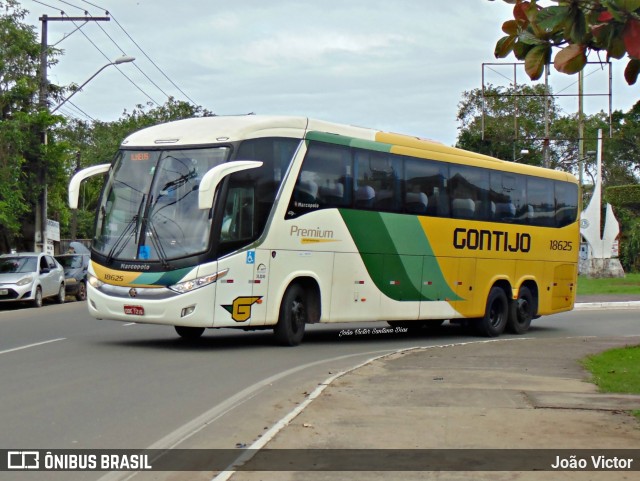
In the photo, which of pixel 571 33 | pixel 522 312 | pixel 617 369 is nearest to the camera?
pixel 571 33

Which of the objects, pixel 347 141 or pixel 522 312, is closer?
pixel 347 141

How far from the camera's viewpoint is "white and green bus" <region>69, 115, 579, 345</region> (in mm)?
15812

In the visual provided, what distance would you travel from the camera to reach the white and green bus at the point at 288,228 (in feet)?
51.9

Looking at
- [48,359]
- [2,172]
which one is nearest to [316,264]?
[48,359]

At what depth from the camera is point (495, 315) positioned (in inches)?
915

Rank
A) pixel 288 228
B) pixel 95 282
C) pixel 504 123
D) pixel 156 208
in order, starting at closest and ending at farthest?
pixel 156 208
pixel 95 282
pixel 288 228
pixel 504 123

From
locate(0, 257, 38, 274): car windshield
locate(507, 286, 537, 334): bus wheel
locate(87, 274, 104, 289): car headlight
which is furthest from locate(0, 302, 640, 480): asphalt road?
locate(0, 257, 38, 274): car windshield

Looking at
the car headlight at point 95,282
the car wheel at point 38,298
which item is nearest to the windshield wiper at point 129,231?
the car headlight at point 95,282

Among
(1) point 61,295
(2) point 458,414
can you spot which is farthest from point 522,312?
(1) point 61,295

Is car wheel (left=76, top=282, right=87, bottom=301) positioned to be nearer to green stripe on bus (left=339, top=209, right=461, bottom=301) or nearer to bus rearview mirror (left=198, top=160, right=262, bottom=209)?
green stripe on bus (left=339, top=209, right=461, bottom=301)

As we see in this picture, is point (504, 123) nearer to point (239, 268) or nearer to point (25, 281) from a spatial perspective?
point (25, 281)

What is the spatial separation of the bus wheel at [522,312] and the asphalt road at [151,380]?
1914mm

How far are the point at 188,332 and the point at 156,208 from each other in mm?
3257

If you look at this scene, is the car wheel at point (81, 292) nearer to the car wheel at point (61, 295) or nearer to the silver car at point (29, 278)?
the car wheel at point (61, 295)
